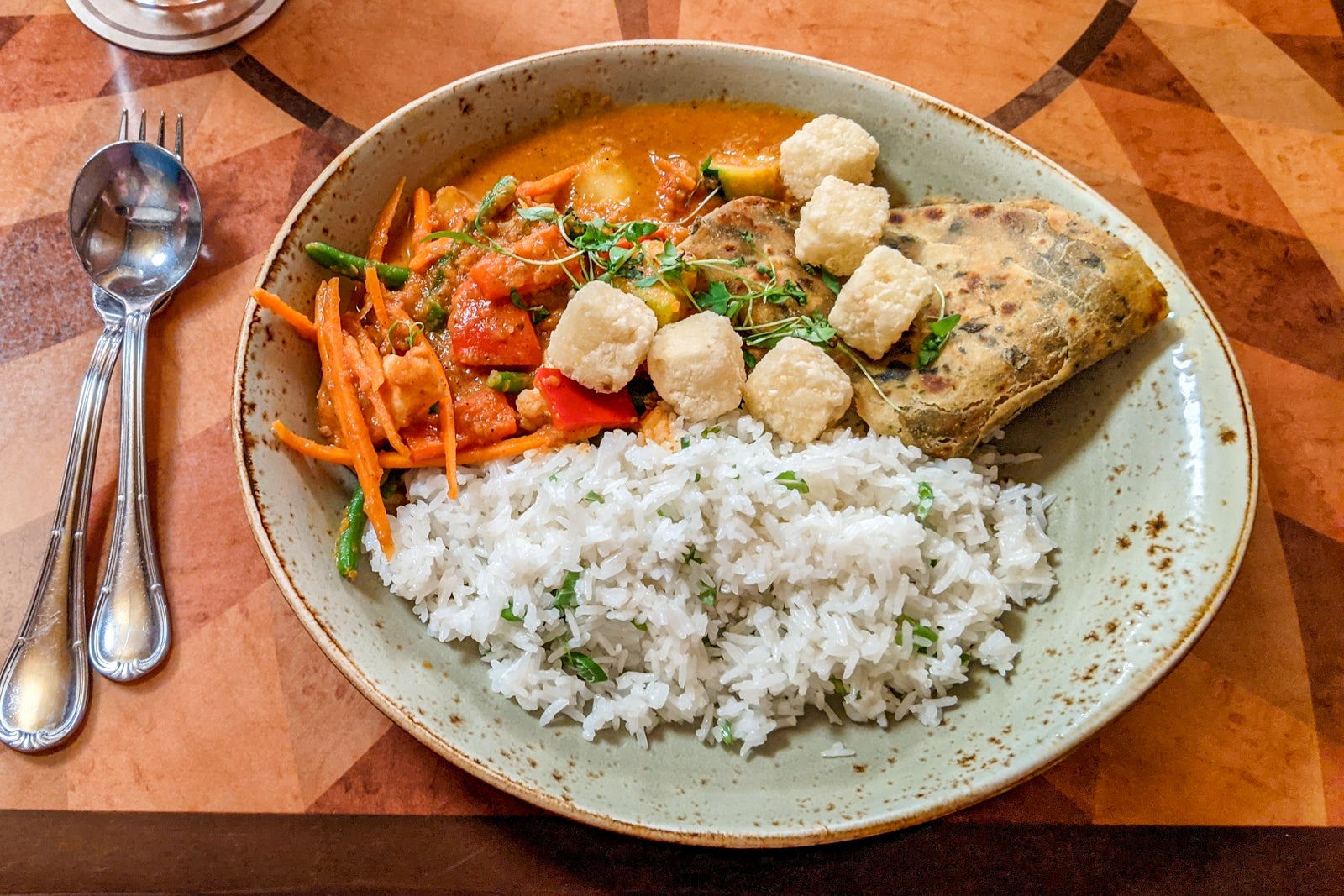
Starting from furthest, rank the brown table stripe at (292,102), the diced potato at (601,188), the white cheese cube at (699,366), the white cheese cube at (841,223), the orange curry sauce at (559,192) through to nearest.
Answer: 1. the brown table stripe at (292,102)
2. the diced potato at (601,188)
3. the orange curry sauce at (559,192)
4. the white cheese cube at (841,223)
5. the white cheese cube at (699,366)

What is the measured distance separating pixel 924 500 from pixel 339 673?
6.01 ft

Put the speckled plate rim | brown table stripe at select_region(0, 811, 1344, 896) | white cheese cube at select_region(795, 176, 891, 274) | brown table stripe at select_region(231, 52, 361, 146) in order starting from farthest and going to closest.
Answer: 1. brown table stripe at select_region(231, 52, 361, 146)
2. white cheese cube at select_region(795, 176, 891, 274)
3. brown table stripe at select_region(0, 811, 1344, 896)
4. the speckled plate rim

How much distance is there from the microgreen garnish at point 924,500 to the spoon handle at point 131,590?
7.47 feet

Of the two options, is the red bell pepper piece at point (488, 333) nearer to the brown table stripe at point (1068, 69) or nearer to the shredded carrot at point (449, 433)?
the shredded carrot at point (449, 433)

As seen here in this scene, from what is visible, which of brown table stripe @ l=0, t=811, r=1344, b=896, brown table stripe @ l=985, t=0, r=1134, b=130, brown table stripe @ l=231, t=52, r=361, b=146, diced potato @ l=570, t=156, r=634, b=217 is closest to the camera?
brown table stripe @ l=0, t=811, r=1344, b=896

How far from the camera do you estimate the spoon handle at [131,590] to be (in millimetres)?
2400

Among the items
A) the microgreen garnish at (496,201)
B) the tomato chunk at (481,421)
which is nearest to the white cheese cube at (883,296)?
the tomato chunk at (481,421)

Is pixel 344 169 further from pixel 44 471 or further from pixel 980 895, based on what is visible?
pixel 980 895

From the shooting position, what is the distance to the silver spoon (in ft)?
7.95

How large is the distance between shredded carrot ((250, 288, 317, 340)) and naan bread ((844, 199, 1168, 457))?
1659mm

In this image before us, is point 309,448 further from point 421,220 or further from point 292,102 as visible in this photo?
point 292,102

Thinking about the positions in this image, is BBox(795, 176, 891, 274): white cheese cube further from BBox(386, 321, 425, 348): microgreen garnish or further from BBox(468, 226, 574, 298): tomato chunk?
BBox(386, 321, 425, 348): microgreen garnish

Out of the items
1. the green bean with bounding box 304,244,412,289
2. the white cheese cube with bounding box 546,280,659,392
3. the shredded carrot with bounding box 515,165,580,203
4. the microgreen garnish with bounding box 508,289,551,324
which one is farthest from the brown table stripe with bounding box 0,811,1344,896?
the shredded carrot with bounding box 515,165,580,203

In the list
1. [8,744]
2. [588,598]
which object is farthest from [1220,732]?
[8,744]
